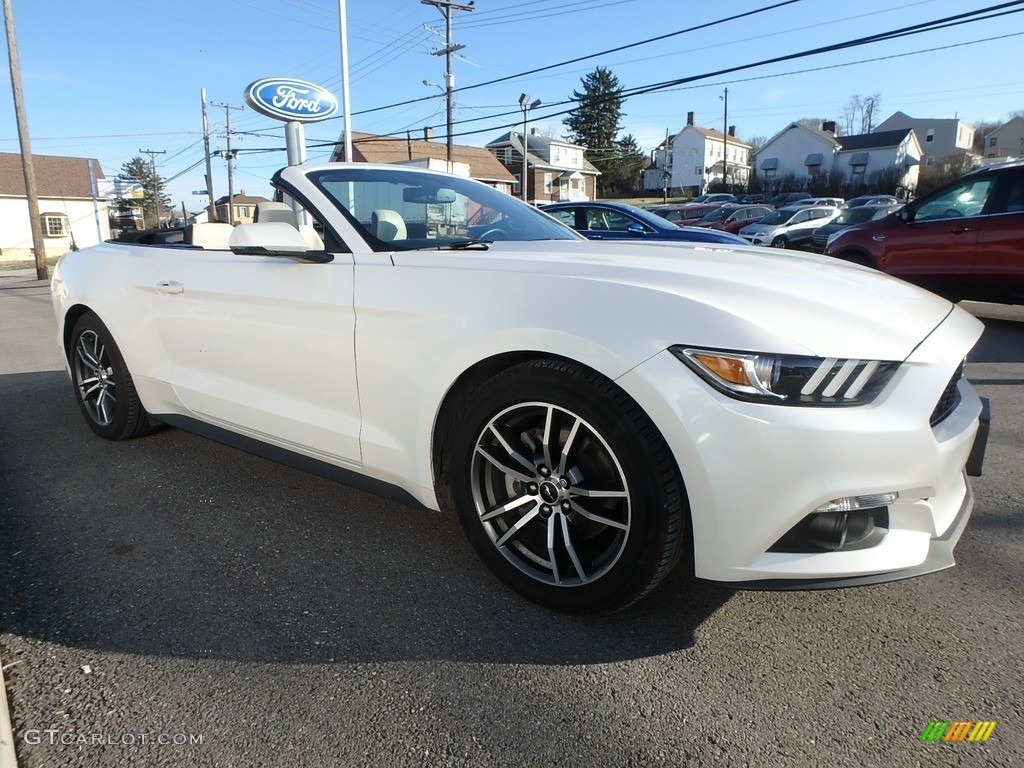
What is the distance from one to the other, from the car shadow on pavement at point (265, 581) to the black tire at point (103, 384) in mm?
346

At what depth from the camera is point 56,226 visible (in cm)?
4491

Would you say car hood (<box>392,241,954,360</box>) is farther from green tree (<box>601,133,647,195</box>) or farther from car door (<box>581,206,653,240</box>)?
green tree (<box>601,133,647,195</box>)

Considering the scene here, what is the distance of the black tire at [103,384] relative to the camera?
3816 mm

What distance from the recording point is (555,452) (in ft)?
7.29

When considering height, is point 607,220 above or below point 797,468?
above

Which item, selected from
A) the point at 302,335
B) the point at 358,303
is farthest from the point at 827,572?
the point at 302,335

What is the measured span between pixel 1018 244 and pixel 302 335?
7.29m

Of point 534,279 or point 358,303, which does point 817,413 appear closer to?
point 534,279

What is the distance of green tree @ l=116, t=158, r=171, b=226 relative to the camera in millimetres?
92031

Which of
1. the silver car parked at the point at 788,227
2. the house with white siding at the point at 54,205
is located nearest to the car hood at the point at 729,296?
the silver car parked at the point at 788,227

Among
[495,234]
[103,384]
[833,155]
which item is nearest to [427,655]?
[495,234]

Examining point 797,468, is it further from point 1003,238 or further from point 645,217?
point 645,217

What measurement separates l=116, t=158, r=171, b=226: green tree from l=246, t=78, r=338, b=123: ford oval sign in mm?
84066

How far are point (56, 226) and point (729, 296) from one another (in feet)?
175
